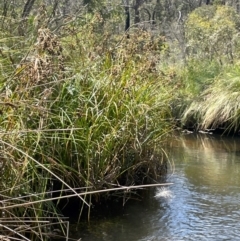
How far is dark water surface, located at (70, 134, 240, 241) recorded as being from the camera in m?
4.81

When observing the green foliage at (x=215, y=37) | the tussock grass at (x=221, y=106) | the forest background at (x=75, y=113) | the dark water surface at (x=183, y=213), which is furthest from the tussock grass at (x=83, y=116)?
the green foliage at (x=215, y=37)

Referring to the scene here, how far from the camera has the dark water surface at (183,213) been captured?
4.81 meters

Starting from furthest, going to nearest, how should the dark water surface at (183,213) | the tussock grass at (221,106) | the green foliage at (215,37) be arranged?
the green foliage at (215,37), the tussock grass at (221,106), the dark water surface at (183,213)

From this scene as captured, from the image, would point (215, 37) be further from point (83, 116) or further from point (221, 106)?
point (83, 116)

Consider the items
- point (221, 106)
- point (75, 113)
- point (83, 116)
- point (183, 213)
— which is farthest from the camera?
point (221, 106)

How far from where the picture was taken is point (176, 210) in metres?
5.54

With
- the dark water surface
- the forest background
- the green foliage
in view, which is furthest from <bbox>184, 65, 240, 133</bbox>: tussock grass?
the forest background

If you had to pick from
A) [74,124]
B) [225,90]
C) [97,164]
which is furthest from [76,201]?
[225,90]

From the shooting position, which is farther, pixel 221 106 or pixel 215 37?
pixel 215 37

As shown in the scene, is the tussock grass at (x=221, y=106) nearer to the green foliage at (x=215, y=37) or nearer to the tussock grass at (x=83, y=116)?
the green foliage at (x=215, y=37)

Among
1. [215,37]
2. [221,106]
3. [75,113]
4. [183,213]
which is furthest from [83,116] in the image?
[215,37]

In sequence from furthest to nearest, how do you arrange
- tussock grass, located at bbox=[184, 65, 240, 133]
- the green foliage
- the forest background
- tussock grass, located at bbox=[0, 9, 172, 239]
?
the green foliage
tussock grass, located at bbox=[184, 65, 240, 133]
tussock grass, located at bbox=[0, 9, 172, 239]
the forest background

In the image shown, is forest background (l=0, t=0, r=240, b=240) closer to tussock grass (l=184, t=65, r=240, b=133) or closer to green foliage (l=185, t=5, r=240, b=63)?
tussock grass (l=184, t=65, r=240, b=133)

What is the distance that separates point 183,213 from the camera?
17.9 ft
